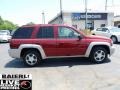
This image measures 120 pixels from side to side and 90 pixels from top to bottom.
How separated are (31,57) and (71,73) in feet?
7.50

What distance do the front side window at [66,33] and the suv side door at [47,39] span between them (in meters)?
0.29

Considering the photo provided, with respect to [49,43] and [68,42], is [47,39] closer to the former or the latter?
[49,43]

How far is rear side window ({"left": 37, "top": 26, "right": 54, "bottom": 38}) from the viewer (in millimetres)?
10883

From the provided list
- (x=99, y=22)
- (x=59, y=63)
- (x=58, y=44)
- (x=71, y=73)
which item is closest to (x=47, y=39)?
(x=58, y=44)

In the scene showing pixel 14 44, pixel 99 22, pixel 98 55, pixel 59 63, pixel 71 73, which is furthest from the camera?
pixel 99 22

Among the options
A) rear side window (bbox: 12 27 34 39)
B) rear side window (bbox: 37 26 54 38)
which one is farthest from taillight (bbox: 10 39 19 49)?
rear side window (bbox: 37 26 54 38)

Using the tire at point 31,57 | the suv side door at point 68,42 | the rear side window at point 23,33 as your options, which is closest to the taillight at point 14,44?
the rear side window at point 23,33

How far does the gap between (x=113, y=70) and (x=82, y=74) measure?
1.27m

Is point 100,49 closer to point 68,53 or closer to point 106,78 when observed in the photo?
point 68,53

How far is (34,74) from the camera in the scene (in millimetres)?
9383

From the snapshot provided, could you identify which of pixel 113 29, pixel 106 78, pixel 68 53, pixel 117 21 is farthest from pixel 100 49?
pixel 117 21

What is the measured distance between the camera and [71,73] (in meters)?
9.26

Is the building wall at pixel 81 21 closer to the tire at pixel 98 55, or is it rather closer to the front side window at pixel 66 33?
the tire at pixel 98 55

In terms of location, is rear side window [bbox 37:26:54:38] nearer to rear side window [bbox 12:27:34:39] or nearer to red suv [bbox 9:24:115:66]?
red suv [bbox 9:24:115:66]
